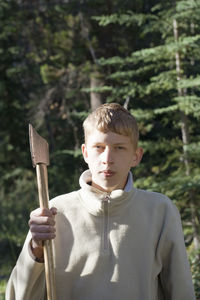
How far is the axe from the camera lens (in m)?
2.02

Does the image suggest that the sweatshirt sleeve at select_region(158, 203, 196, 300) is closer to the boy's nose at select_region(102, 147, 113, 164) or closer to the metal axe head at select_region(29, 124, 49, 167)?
the boy's nose at select_region(102, 147, 113, 164)

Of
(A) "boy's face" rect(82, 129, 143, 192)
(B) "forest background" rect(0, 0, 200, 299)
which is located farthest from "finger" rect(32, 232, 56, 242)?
(B) "forest background" rect(0, 0, 200, 299)

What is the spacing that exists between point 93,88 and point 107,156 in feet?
16.7

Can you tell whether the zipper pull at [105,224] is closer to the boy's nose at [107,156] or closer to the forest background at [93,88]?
the boy's nose at [107,156]

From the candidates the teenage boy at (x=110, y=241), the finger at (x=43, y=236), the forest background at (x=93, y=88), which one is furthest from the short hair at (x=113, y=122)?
the forest background at (x=93, y=88)

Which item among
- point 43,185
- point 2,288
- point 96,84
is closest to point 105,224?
point 43,185

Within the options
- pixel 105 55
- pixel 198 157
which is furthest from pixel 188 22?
pixel 105 55

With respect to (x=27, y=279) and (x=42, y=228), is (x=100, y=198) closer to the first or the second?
(x=42, y=228)

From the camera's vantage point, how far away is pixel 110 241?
214 cm

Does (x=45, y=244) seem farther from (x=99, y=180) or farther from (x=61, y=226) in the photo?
(x=99, y=180)

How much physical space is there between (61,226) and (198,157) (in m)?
4.43

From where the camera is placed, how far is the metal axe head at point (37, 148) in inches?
82.3

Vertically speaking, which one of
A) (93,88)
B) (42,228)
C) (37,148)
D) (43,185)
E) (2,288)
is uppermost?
(93,88)

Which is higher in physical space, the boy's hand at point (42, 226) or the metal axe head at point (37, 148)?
the metal axe head at point (37, 148)
